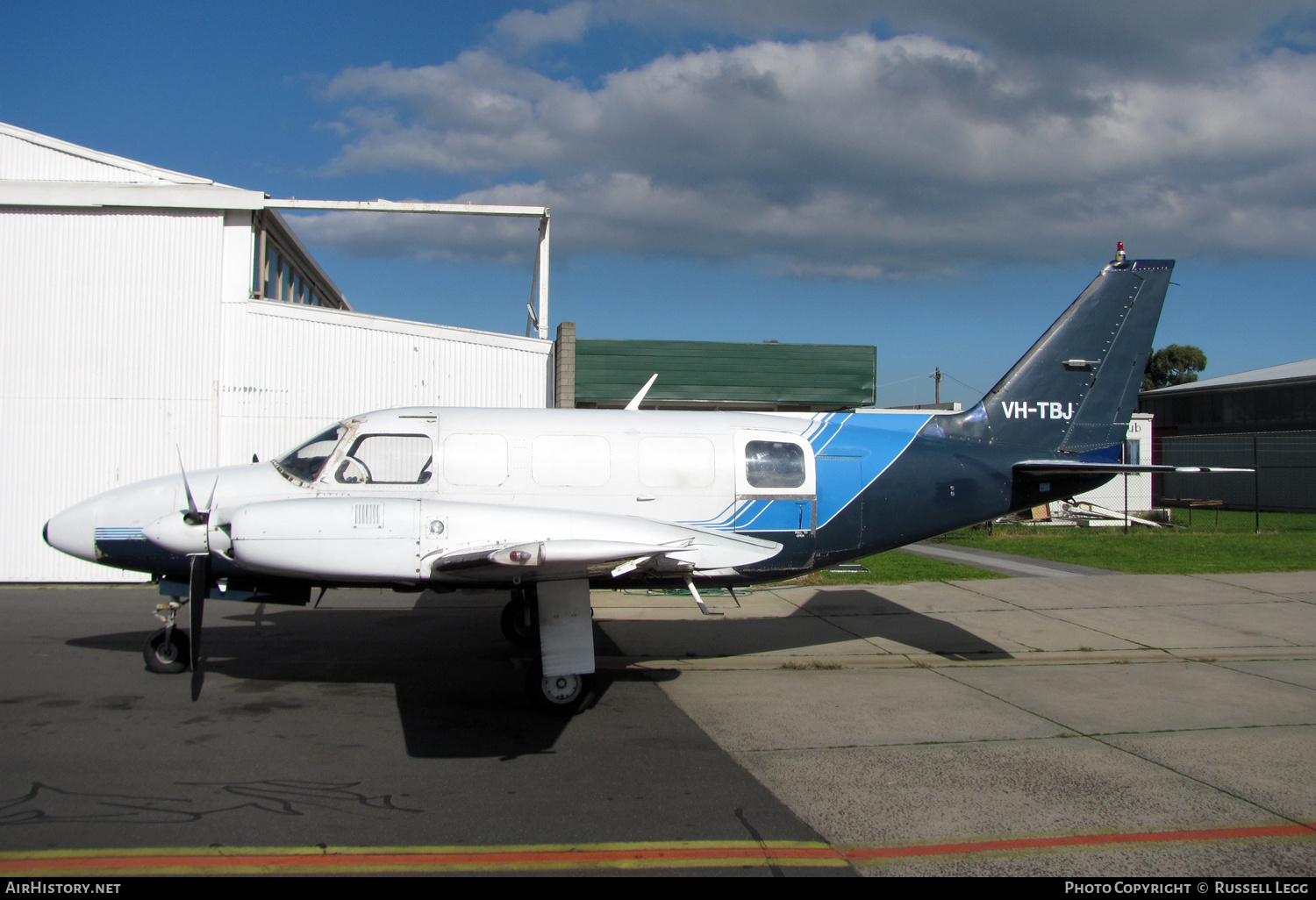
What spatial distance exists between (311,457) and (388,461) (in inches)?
34.4

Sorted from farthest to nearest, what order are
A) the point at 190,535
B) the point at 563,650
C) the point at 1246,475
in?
the point at 1246,475, the point at 190,535, the point at 563,650

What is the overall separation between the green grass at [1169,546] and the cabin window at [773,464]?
35.3 feet

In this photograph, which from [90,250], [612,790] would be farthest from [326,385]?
[612,790]

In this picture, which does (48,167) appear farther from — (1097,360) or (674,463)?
(1097,360)

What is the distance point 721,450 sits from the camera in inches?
352

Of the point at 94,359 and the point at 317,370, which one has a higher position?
the point at 94,359

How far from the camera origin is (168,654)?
870 cm

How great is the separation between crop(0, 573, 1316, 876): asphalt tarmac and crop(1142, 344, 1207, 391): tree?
71.2 meters

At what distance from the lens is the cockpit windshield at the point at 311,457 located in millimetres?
8391

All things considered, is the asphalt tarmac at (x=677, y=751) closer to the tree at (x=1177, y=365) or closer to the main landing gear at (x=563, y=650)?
the main landing gear at (x=563, y=650)

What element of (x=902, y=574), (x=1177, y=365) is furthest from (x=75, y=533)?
(x=1177, y=365)

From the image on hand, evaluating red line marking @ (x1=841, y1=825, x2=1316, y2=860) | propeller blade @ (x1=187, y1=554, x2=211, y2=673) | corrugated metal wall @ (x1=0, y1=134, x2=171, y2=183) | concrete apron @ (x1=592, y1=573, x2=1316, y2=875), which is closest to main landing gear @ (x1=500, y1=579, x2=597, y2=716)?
concrete apron @ (x1=592, y1=573, x2=1316, y2=875)

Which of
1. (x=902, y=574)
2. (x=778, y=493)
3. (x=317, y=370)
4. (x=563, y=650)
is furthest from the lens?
(x=902, y=574)
